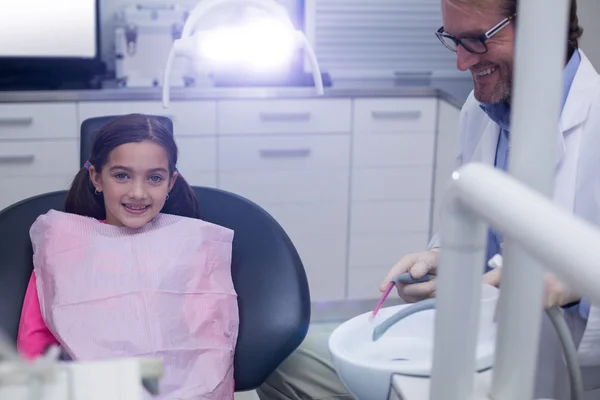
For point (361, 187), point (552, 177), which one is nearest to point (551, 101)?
point (552, 177)

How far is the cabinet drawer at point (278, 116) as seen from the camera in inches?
70.3

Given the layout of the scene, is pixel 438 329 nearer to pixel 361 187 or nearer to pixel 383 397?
pixel 383 397

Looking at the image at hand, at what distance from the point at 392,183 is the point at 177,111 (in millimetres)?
565

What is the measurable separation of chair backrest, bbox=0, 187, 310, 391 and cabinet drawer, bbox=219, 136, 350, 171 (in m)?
0.76

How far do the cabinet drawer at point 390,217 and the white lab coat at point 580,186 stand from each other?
1.00 m

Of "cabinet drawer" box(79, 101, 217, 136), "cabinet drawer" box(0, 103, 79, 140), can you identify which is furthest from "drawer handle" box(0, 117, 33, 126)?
"cabinet drawer" box(79, 101, 217, 136)

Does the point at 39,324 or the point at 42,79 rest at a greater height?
the point at 42,79

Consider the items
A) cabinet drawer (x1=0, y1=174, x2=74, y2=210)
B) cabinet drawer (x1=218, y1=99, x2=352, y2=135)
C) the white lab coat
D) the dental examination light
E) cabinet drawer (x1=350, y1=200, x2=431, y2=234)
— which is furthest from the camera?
cabinet drawer (x1=350, y1=200, x2=431, y2=234)

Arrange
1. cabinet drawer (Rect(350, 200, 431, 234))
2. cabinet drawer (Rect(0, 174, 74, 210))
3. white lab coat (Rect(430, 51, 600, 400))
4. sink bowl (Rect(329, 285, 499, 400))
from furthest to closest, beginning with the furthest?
cabinet drawer (Rect(350, 200, 431, 234)) < cabinet drawer (Rect(0, 174, 74, 210)) < white lab coat (Rect(430, 51, 600, 400)) < sink bowl (Rect(329, 285, 499, 400))

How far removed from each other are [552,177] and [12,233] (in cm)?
81

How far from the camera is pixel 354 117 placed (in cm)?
186

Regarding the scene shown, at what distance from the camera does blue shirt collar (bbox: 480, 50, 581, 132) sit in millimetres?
904

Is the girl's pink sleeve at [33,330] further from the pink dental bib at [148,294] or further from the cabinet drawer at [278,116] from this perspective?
the cabinet drawer at [278,116]

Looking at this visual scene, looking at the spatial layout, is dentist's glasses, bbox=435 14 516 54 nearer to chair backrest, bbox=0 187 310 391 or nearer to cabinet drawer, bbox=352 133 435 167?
chair backrest, bbox=0 187 310 391
